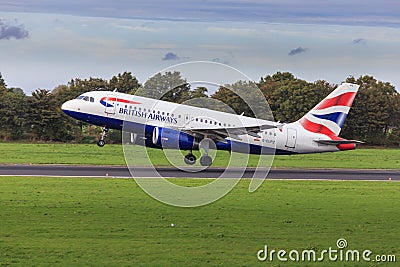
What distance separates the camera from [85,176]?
44312 mm

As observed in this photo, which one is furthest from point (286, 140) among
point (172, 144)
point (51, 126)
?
point (51, 126)

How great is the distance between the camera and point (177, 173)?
4812cm

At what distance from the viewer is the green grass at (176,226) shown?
23.0m

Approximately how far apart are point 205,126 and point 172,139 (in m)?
3.92

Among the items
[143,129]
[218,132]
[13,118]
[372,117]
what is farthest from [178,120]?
[372,117]

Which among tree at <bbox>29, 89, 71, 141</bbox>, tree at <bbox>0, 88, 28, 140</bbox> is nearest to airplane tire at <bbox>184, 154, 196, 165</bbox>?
tree at <bbox>29, 89, 71, 141</bbox>

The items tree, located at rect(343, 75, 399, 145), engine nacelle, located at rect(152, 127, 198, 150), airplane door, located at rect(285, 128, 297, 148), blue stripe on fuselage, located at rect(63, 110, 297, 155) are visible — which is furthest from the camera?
tree, located at rect(343, 75, 399, 145)

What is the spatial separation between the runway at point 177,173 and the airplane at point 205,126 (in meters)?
1.89

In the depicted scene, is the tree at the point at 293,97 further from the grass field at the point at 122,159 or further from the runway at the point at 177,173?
the runway at the point at 177,173

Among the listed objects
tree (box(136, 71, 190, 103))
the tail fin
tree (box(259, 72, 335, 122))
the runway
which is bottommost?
the runway

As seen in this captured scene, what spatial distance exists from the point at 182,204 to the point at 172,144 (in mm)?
17207

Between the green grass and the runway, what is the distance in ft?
18.4

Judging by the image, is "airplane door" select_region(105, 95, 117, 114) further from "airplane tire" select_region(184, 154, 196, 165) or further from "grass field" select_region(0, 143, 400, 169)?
"airplane tire" select_region(184, 154, 196, 165)

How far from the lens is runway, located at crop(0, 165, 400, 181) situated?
151 feet
